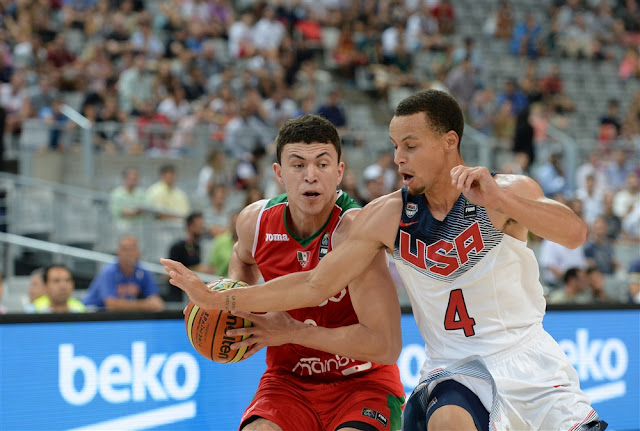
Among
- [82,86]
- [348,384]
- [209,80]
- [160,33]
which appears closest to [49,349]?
[348,384]

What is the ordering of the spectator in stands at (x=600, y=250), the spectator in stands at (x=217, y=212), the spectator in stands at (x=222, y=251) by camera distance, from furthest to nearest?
the spectator in stands at (x=600, y=250)
the spectator in stands at (x=217, y=212)
the spectator in stands at (x=222, y=251)

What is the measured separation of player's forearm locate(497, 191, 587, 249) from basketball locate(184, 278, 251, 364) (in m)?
1.56

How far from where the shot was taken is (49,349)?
587 centimetres

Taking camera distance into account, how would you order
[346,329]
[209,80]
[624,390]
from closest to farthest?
[346,329]
[624,390]
[209,80]

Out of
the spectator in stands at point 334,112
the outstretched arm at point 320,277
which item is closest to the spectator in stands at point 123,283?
the outstretched arm at point 320,277

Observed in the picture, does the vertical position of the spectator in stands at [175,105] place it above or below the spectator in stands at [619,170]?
above

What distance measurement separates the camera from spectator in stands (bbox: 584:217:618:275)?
11789 millimetres

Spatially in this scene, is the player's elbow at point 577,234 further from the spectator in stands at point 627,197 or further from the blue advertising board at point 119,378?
the spectator in stands at point 627,197

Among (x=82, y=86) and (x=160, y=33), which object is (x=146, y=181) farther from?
(x=160, y=33)

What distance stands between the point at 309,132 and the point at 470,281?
1.20 metres

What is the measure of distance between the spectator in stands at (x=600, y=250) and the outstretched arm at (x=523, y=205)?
27.2 ft

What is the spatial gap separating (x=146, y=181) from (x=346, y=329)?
25.6 ft

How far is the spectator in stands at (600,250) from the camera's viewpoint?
11.8 metres

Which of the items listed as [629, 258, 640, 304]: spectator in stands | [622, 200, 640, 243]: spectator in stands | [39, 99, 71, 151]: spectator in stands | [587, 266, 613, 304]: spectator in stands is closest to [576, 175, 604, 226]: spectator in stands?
[622, 200, 640, 243]: spectator in stands
